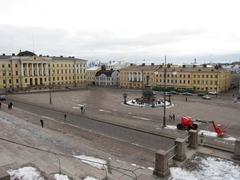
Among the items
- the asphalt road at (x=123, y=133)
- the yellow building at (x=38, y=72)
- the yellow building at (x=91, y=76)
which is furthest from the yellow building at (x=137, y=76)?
A: the asphalt road at (x=123, y=133)

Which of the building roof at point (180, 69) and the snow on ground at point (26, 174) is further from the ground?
the building roof at point (180, 69)

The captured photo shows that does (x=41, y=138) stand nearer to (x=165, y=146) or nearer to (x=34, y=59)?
(x=165, y=146)

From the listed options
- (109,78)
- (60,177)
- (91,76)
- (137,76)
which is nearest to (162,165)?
(60,177)

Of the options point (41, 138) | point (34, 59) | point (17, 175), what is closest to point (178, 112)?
point (41, 138)

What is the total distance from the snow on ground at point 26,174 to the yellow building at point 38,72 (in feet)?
242

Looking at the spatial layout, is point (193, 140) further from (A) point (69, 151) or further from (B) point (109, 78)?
(B) point (109, 78)

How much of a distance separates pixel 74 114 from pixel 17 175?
26.5 m

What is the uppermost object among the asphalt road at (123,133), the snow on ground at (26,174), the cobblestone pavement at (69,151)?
the snow on ground at (26,174)

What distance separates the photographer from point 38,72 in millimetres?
95438

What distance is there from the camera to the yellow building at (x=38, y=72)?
3452 inches

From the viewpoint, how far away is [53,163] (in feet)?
48.2

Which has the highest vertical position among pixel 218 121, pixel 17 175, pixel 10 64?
pixel 10 64

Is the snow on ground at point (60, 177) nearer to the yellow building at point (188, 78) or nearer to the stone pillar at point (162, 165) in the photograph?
the stone pillar at point (162, 165)

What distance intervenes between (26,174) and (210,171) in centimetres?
912
